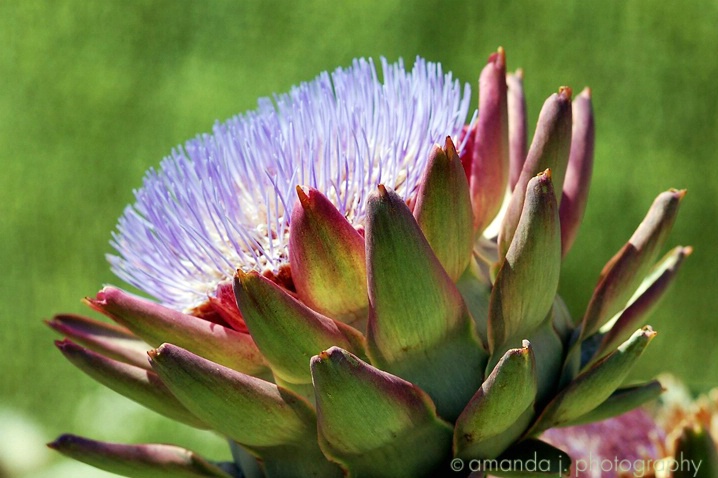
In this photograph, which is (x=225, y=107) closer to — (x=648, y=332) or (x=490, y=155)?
(x=490, y=155)

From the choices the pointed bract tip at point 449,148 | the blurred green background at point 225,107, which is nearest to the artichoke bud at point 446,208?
the pointed bract tip at point 449,148

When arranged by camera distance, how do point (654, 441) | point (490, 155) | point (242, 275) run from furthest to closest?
1. point (654, 441)
2. point (490, 155)
3. point (242, 275)

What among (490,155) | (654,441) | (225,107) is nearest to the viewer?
(490,155)

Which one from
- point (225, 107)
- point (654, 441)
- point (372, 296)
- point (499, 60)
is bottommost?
point (654, 441)

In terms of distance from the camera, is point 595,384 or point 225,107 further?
point 225,107

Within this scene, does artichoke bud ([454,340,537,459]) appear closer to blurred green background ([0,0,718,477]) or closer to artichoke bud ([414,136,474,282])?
artichoke bud ([414,136,474,282])

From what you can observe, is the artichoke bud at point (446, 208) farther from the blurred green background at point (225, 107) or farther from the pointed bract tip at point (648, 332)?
the blurred green background at point (225, 107)

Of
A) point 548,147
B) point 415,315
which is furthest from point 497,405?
point 548,147

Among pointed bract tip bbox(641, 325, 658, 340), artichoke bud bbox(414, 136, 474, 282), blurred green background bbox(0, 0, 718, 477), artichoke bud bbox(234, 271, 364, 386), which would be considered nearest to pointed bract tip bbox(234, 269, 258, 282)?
artichoke bud bbox(234, 271, 364, 386)
